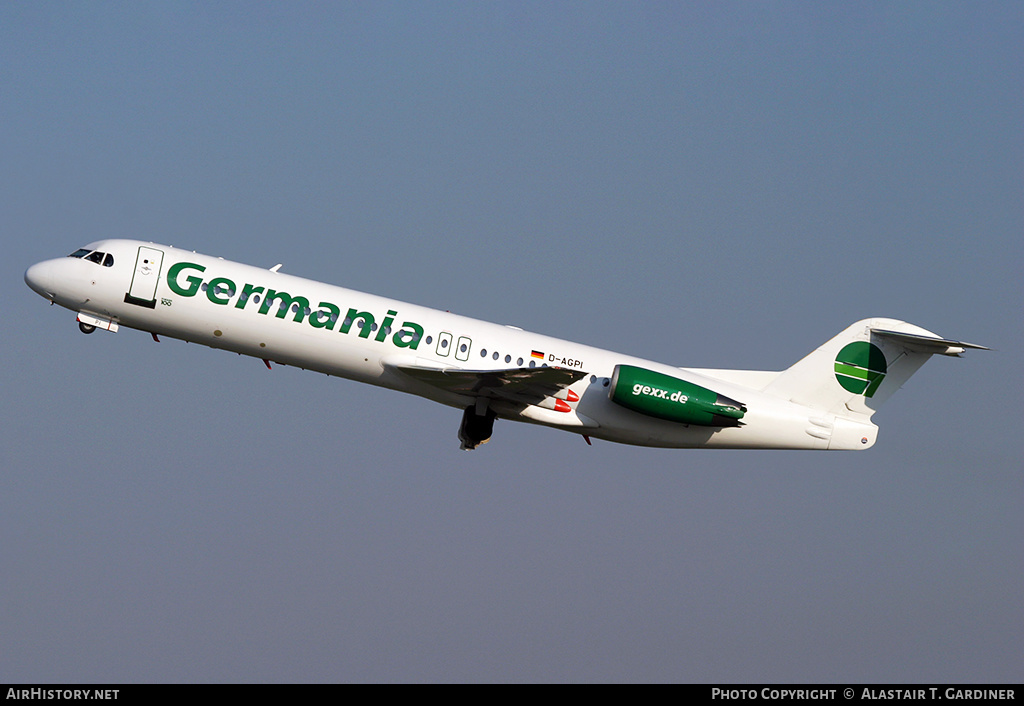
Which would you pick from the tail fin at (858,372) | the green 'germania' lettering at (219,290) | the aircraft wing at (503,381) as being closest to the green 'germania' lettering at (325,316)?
the aircraft wing at (503,381)

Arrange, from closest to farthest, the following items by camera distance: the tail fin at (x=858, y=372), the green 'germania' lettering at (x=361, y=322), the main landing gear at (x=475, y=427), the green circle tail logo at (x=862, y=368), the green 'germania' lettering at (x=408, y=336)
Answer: the green 'germania' lettering at (x=361, y=322) < the green 'germania' lettering at (x=408, y=336) < the main landing gear at (x=475, y=427) < the tail fin at (x=858, y=372) < the green circle tail logo at (x=862, y=368)

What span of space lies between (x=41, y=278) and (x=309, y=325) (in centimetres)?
707

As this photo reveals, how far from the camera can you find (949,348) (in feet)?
104

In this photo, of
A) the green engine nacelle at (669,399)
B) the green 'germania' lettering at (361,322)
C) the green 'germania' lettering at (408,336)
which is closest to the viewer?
the green 'germania' lettering at (361,322)

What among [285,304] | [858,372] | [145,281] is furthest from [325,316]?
[858,372]

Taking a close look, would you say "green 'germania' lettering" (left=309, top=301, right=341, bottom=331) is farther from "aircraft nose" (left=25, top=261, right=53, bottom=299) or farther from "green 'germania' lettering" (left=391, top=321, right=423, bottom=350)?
Result: "aircraft nose" (left=25, top=261, right=53, bottom=299)

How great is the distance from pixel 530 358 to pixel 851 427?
29.6ft

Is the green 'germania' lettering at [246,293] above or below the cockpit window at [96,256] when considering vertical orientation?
below

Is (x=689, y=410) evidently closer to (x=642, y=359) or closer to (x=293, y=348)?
(x=642, y=359)

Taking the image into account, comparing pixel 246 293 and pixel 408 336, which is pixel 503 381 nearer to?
pixel 408 336

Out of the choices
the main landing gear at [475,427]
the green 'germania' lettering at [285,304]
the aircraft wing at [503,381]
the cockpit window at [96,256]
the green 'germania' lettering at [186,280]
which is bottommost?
the main landing gear at [475,427]

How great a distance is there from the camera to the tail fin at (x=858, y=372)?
3278cm

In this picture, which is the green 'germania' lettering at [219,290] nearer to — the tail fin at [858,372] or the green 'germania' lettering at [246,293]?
the green 'germania' lettering at [246,293]

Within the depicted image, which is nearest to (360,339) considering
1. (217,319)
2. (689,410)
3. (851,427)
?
(217,319)
